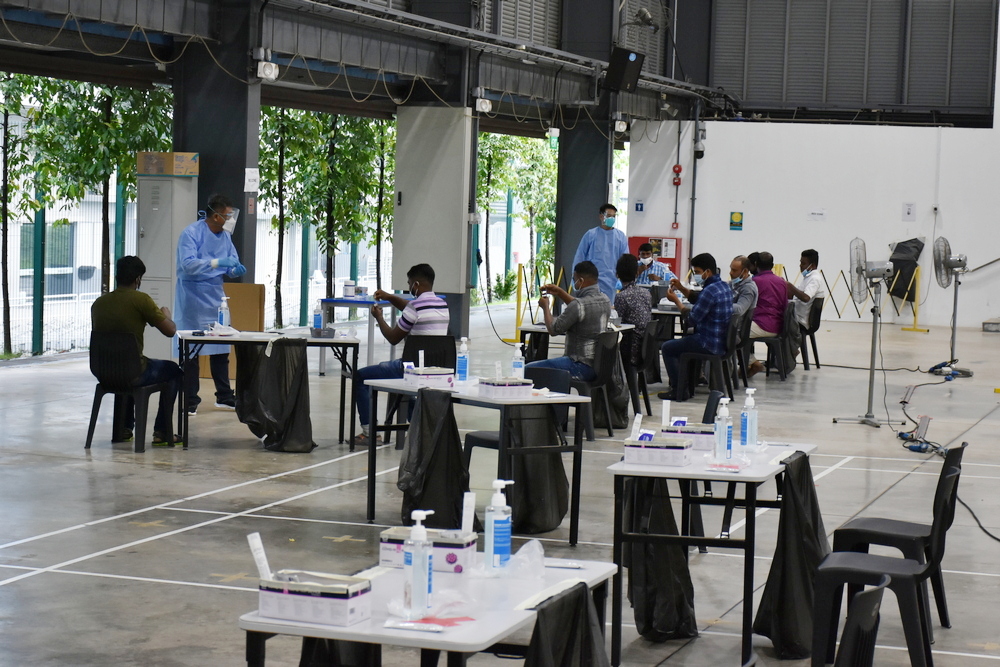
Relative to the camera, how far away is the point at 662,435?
17.9 ft

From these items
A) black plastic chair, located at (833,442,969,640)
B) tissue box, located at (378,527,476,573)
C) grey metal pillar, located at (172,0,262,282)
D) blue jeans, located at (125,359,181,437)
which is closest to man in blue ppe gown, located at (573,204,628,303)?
grey metal pillar, located at (172,0,262,282)

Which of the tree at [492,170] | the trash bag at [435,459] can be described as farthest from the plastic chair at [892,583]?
the tree at [492,170]

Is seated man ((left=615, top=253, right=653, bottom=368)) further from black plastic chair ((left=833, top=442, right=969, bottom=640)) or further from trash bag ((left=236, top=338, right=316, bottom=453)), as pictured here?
black plastic chair ((left=833, top=442, right=969, bottom=640))

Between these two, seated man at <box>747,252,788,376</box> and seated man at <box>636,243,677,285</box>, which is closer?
seated man at <box>747,252,788,376</box>

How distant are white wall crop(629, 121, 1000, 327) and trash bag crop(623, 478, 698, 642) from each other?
17.8 meters

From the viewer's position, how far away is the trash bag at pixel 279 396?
919 centimetres

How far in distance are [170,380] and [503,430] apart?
3.52 m

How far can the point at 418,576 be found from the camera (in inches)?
129

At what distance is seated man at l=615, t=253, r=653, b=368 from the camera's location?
1122 cm

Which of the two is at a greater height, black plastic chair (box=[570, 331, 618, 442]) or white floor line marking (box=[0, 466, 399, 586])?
black plastic chair (box=[570, 331, 618, 442])

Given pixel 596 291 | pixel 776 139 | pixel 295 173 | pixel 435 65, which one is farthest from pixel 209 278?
pixel 776 139

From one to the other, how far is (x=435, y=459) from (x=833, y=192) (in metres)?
17.3

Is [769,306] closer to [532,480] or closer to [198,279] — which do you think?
[198,279]

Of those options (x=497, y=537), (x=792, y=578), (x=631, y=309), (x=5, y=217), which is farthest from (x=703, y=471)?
(x=5, y=217)
